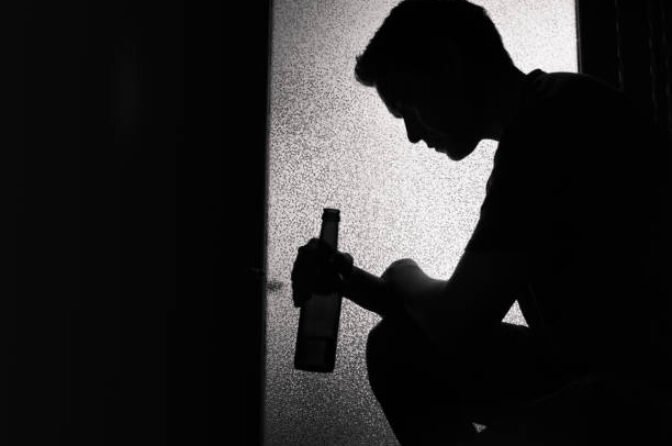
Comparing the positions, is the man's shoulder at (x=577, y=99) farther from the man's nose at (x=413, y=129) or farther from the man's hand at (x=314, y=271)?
the man's hand at (x=314, y=271)

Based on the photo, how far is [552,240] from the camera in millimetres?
749

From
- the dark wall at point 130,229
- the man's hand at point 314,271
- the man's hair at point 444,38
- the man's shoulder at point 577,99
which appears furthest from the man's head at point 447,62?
the dark wall at point 130,229

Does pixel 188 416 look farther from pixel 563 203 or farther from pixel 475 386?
pixel 563 203

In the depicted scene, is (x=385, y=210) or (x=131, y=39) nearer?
(x=131, y=39)

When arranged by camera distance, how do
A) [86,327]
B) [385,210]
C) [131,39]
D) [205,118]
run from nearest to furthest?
[86,327], [131,39], [205,118], [385,210]

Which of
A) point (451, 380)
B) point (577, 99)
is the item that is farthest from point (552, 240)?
point (451, 380)

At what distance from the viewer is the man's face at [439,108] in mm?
895

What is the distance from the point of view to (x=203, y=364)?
1033 millimetres

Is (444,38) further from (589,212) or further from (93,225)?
(93,225)

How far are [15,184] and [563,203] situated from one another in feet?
2.09

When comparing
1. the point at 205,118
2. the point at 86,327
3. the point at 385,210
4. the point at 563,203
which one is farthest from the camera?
the point at 385,210

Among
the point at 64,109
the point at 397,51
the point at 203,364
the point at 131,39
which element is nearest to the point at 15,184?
the point at 64,109

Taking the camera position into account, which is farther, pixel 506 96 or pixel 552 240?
pixel 506 96

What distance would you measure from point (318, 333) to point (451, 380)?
20cm
